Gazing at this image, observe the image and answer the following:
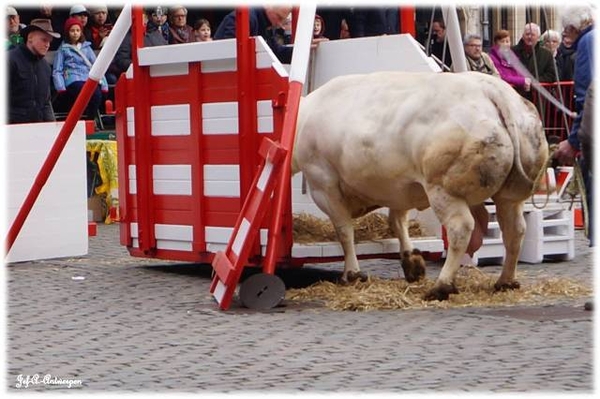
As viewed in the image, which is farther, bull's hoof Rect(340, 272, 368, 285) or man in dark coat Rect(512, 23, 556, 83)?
man in dark coat Rect(512, 23, 556, 83)

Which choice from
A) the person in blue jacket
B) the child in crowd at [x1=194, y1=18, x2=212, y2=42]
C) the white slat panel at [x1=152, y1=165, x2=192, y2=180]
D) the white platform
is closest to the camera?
the person in blue jacket

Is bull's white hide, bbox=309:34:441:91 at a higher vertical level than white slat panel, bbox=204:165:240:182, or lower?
higher

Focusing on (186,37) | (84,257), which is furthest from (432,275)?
(186,37)

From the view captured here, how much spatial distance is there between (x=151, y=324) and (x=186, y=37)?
27.9ft

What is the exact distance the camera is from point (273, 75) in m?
11.0

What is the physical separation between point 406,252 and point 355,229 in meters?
0.71

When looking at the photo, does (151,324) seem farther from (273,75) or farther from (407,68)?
(407,68)

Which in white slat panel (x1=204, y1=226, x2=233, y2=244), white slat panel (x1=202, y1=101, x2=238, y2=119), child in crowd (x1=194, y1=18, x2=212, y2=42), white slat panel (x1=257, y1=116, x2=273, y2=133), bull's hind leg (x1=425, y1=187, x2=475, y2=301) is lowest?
white slat panel (x1=204, y1=226, x2=233, y2=244)

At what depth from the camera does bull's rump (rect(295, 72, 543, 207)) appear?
9.73m

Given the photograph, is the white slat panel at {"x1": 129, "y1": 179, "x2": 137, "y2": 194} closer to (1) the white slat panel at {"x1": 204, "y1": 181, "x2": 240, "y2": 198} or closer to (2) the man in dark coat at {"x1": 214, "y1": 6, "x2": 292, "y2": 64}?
(1) the white slat panel at {"x1": 204, "y1": 181, "x2": 240, "y2": 198}

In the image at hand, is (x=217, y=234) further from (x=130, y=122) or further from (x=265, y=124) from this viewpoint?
(x=130, y=122)

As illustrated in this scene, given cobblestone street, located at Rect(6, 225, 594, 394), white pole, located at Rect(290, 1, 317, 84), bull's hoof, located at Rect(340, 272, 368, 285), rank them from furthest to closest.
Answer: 1. bull's hoof, located at Rect(340, 272, 368, 285)
2. white pole, located at Rect(290, 1, 317, 84)
3. cobblestone street, located at Rect(6, 225, 594, 394)

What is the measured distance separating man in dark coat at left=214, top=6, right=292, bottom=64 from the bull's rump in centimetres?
129

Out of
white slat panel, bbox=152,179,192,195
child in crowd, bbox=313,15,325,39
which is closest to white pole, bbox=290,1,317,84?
white slat panel, bbox=152,179,192,195
